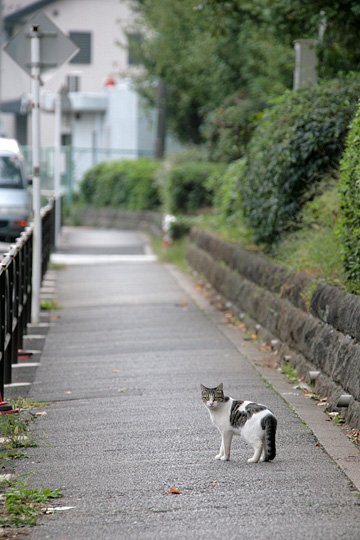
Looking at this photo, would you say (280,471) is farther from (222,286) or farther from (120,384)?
(222,286)

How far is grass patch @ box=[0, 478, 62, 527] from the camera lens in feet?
19.1

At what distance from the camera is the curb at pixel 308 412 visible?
22.7ft

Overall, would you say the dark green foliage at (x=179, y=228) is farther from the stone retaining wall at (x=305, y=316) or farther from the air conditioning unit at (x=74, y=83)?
the air conditioning unit at (x=74, y=83)

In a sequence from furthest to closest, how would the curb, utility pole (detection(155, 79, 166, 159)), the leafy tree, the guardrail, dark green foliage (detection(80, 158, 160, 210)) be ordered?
utility pole (detection(155, 79, 166, 159)) < dark green foliage (detection(80, 158, 160, 210)) < the leafy tree < the guardrail < the curb

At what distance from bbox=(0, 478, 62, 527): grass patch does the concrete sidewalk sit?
77mm

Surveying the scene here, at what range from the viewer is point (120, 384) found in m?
9.77

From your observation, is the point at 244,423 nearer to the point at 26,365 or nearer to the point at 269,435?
the point at 269,435

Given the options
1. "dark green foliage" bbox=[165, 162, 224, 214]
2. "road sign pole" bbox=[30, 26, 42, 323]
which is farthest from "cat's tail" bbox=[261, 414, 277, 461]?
"dark green foliage" bbox=[165, 162, 224, 214]

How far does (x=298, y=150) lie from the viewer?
12891mm

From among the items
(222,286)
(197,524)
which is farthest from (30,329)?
(197,524)

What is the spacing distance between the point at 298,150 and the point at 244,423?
6.50m

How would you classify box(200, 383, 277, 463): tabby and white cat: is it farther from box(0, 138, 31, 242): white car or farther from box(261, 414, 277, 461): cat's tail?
box(0, 138, 31, 242): white car

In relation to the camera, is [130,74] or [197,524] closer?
A: [197,524]

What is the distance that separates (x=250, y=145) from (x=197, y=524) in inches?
386
